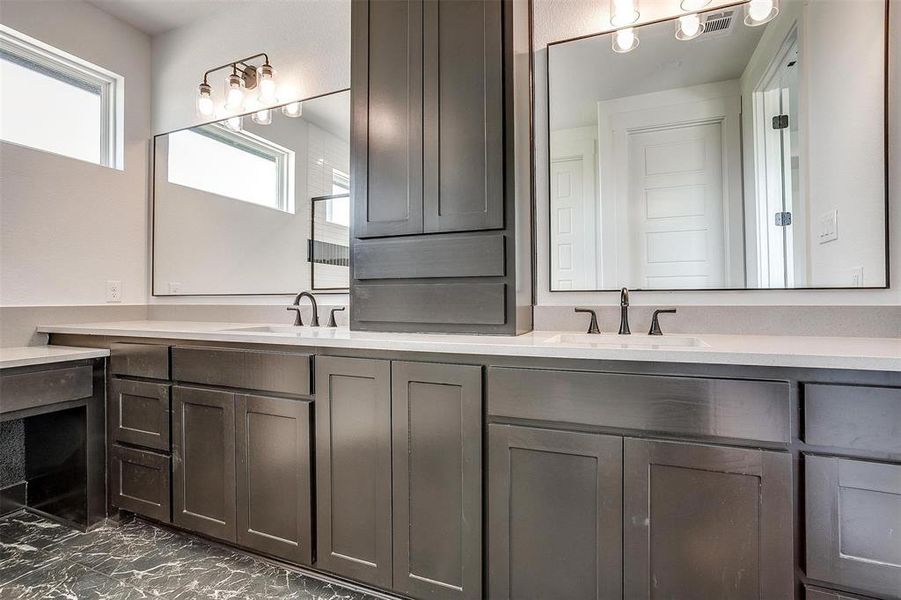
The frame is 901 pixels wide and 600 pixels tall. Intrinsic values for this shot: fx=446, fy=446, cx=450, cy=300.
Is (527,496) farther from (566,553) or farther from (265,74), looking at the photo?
(265,74)

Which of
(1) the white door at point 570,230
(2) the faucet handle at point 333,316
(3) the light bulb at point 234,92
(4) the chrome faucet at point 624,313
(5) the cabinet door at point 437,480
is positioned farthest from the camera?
(3) the light bulb at point 234,92

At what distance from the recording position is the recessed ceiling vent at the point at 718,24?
159 cm

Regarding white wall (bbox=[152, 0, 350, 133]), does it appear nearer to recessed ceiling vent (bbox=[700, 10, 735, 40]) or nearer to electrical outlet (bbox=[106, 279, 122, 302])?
electrical outlet (bbox=[106, 279, 122, 302])

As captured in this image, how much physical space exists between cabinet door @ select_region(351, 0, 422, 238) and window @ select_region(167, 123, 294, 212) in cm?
72

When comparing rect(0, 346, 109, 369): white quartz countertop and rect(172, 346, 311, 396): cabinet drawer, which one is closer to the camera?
rect(172, 346, 311, 396): cabinet drawer

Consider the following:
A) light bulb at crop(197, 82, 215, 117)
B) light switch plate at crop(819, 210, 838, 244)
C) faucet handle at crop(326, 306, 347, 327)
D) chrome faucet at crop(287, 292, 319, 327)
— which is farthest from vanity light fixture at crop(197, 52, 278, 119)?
light switch plate at crop(819, 210, 838, 244)

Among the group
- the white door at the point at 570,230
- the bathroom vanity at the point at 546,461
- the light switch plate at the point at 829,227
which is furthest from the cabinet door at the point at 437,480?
the light switch plate at the point at 829,227

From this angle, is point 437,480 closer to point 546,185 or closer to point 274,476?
point 274,476

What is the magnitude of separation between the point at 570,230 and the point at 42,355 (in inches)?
87.3

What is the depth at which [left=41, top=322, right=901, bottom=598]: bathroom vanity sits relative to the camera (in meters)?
1.01

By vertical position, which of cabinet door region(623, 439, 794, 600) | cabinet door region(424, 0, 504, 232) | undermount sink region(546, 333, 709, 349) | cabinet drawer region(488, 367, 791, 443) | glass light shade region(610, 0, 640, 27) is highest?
glass light shade region(610, 0, 640, 27)

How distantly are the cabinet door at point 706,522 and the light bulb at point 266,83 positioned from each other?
7.72 feet

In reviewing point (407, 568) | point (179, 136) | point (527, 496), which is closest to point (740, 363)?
point (527, 496)

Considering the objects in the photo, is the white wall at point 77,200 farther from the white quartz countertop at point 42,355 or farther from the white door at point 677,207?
the white door at point 677,207
